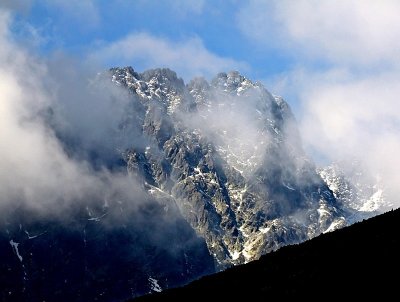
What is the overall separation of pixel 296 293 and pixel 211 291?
17224mm

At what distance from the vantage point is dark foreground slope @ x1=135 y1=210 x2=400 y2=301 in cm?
3612

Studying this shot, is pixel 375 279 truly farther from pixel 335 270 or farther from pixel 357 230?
pixel 357 230

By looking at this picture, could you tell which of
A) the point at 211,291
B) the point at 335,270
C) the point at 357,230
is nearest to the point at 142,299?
the point at 211,291

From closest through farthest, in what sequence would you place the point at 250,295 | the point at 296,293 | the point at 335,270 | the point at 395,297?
the point at 395,297 → the point at 296,293 → the point at 335,270 → the point at 250,295

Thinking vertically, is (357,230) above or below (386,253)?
above

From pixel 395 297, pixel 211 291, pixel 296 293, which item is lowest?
pixel 395 297

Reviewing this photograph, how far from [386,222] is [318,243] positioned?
767 centimetres

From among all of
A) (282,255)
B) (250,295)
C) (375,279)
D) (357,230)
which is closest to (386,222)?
(357,230)

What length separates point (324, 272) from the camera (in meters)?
42.8

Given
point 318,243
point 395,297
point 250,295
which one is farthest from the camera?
point 318,243

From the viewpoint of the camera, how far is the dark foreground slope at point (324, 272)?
3612cm

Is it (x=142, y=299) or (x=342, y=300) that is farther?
(x=142, y=299)

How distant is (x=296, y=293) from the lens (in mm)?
39062

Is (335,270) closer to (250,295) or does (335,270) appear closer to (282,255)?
(250,295)
